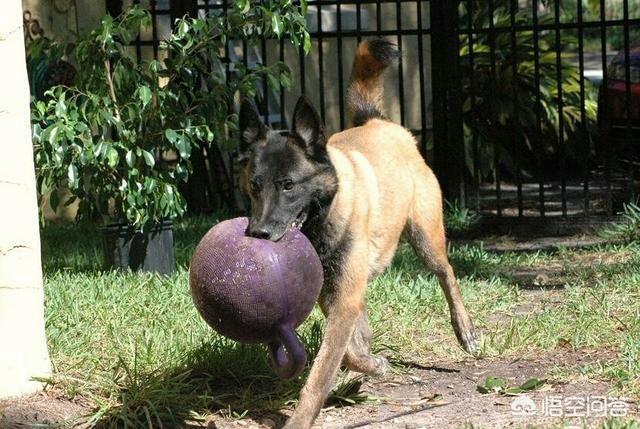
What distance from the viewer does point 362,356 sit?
5.36 m

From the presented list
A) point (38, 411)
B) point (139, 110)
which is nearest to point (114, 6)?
point (139, 110)

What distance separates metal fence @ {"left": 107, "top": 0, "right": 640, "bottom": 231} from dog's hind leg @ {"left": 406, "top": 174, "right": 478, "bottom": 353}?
310 cm

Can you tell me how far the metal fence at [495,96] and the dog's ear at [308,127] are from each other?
3982 mm

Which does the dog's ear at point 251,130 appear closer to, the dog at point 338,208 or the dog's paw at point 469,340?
the dog at point 338,208

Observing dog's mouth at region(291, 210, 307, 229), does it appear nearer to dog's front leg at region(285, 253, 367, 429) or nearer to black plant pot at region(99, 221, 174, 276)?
dog's front leg at region(285, 253, 367, 429)

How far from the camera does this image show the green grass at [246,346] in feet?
16.7

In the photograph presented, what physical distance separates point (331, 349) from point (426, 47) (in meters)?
8.81

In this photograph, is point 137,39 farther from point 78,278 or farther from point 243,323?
point 243,323

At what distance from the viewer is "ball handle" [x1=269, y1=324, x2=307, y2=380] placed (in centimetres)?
442

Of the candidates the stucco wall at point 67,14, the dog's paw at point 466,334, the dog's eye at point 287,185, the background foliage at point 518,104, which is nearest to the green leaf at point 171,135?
the dog's paw at point 466,334

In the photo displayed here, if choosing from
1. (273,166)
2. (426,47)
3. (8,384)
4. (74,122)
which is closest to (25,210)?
(8,384)

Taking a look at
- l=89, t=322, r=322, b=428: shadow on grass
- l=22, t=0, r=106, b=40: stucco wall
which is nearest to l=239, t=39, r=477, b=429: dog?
l=89, t=322, r=322, b=428: shadow on grass

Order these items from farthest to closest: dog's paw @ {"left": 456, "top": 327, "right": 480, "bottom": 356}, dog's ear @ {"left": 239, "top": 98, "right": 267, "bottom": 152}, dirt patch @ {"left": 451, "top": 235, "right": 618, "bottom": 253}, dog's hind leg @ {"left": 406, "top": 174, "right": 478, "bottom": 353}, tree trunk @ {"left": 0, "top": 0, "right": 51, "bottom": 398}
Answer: dirt patch @ {"left": 451, "top": 235, "right": 618, "bottom": 253}, dog's hind leg @ {"left": 406, "top": 174, "right": 478, "bottom": 353}, dog's paw @ {"left": 456, "top": 327, "right": 480, "bottom": 356}, dog's ear @ {"left": 239, "top": 98, "right": 267, "bottom": 152}, tree trunk @ {"left": 0, "top": 0, "right": 51, "bottom": 398}

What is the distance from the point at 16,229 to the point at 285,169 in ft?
3.98
